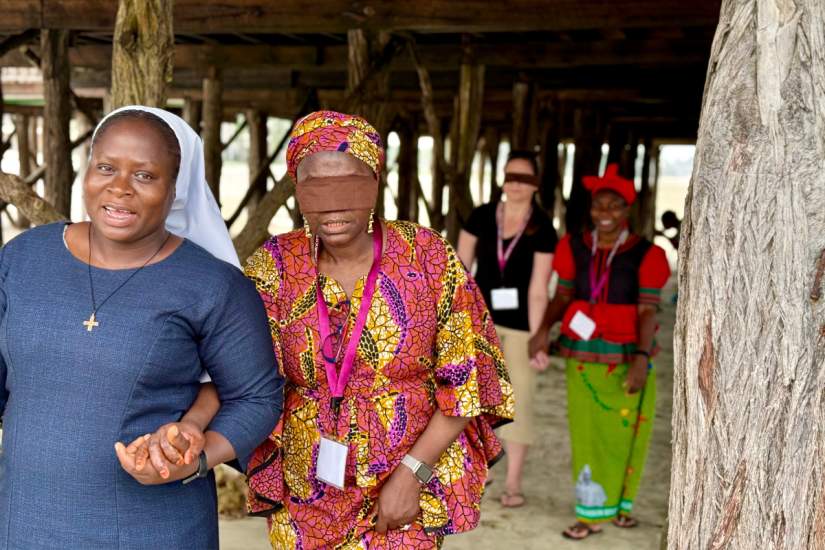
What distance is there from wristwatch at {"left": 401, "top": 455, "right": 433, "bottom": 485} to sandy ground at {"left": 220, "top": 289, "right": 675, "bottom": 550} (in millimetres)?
2233

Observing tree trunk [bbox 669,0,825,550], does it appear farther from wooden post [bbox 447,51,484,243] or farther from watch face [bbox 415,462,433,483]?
wooden post [bbox 447,51,484,243]

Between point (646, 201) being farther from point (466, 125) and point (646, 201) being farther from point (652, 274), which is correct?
point (652, 274)

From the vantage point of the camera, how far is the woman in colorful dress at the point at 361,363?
2158 mm

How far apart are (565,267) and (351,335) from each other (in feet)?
8.01

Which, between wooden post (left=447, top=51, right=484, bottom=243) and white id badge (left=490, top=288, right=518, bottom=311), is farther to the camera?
wooden post (left=447, top=51, right=484, bottom=243)

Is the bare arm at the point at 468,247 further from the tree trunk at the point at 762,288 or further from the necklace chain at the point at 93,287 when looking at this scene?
the necklace chain at the point at 93,287

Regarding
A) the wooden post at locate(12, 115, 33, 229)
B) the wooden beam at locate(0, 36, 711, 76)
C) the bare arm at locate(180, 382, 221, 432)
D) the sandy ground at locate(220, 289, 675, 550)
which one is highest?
the wooden beam at locate(0, 36, 711, 76)

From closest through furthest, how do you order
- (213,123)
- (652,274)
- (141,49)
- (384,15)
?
(141,49)
(652,274)
(384,15)
(213,123)

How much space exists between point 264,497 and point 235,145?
4160cm

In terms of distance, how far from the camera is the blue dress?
1778 millimetres

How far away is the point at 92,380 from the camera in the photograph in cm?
177

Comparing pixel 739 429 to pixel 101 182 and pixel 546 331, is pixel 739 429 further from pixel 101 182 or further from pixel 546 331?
pixel 546 331

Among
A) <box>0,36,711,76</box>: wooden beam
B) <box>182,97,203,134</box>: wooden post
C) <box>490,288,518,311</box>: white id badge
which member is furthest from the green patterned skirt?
<box>182,97,203,134</box>: wooden post

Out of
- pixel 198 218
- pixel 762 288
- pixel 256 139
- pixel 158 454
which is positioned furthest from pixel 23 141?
pixel 762 288
